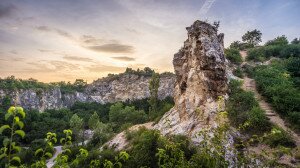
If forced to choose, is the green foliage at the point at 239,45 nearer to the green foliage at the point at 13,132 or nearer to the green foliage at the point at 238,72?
the green foliage at the point at 238,72

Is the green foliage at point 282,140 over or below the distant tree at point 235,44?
below

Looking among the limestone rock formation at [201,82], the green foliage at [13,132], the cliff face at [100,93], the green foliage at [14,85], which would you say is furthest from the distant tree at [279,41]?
the green foliage at [14,85]

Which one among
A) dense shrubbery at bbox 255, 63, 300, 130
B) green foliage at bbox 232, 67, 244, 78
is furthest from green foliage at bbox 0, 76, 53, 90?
dense shrubbery at bbox 255, 63, 300, 130

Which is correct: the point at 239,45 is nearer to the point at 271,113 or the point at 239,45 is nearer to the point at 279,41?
the point at 279,41

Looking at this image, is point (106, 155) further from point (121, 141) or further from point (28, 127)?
point (28, 127)

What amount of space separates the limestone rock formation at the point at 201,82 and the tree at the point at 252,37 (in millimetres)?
23074

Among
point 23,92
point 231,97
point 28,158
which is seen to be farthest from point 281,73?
point 23,92

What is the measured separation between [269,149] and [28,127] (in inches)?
1878

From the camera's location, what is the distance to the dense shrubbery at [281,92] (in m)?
15.6

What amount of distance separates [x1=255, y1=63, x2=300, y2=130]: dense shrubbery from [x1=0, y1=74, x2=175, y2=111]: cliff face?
4430 centimetres

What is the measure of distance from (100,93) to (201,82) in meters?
68.3

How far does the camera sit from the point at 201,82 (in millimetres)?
18391

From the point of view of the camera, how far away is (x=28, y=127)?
51219 mm

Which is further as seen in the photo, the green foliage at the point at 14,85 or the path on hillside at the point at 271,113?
the green foliage at the point at 14,85
